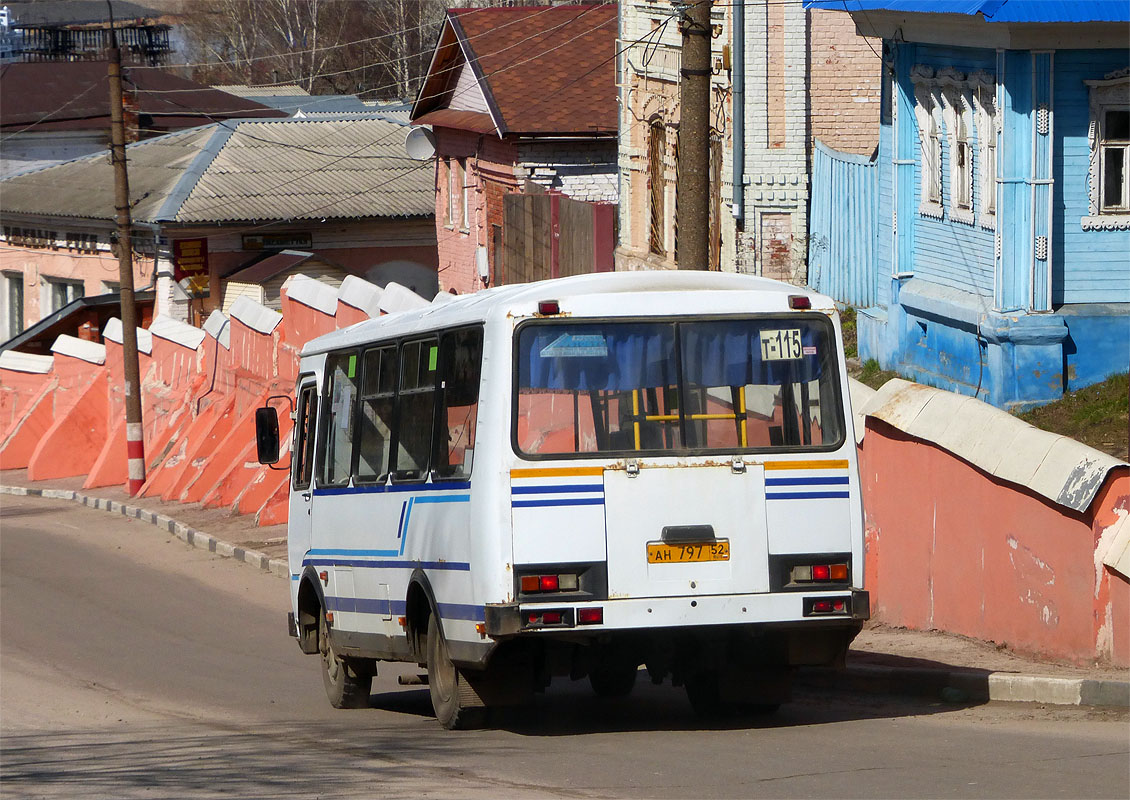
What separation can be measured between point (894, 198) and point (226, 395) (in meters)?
15.2

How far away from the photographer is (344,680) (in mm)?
11695

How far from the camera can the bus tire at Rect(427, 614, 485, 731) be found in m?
9.38

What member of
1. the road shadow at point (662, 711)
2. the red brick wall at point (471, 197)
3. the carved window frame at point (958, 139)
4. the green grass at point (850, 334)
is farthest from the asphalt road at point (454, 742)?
the red brick wall at point (471, 197)

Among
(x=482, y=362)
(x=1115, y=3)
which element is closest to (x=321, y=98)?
(x=1115, y=3)

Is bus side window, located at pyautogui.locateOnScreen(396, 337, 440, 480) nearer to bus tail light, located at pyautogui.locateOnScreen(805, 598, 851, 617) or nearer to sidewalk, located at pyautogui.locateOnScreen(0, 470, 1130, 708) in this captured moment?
bus tail light, located at pyautogui.locateOnScreen(805, 598, 851, 617)

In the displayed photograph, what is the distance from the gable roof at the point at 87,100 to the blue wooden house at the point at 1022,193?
1572 inches

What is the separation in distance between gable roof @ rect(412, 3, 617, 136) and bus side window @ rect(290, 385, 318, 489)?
19999 millimetres

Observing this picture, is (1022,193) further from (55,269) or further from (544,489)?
(55,269)

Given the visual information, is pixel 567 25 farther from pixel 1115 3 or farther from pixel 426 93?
pixel 1115 3

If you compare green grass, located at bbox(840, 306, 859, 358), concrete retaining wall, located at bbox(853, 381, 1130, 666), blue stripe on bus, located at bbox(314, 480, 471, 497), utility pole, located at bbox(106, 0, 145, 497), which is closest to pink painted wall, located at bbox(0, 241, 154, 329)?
utility pole, located at bbox(106, 0, 145, 497)

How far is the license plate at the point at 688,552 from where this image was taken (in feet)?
28.1

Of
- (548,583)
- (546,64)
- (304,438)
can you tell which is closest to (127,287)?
(546,64)

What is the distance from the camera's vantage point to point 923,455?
12531 millimetres

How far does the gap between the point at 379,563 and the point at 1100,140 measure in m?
9.02
